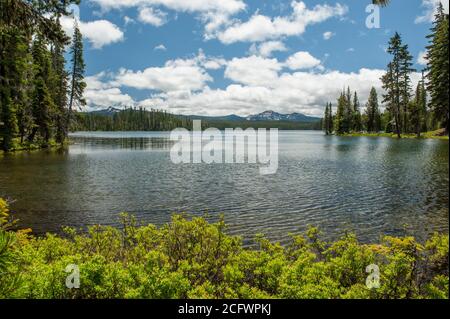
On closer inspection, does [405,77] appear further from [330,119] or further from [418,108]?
[330,119]

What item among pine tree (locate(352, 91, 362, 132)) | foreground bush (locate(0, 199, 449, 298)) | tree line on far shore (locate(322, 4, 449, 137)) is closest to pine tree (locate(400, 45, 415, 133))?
tree line on far shore (locate(322, 4, 449, 137))

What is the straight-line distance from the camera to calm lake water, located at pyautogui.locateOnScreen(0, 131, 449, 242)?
52.1 feet

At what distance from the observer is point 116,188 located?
24.1 metres

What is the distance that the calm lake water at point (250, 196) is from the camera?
15875 mm

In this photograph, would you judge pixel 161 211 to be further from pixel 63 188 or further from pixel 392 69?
pixel 392 69

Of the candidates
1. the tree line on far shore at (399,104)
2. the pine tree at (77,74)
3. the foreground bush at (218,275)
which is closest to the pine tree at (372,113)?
the tree line on far shore at (399,104)

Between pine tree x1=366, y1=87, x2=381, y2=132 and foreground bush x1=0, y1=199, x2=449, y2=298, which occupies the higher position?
pine tree x1=366, y1=87, x2=381, y2=132

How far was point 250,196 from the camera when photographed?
21750 mm

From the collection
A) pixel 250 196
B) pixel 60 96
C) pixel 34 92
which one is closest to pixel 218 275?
pixel 250 196

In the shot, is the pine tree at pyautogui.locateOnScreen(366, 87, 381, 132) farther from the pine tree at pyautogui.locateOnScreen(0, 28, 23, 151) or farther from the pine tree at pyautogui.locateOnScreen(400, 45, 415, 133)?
the pine tree at pyautogui.locateOnScreen(0, 28, 23, 151)

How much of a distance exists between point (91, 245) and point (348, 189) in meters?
18.1

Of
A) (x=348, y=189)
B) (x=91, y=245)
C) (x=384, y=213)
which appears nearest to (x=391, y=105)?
(x=348, y=189)

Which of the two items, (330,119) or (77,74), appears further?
(330,119)
